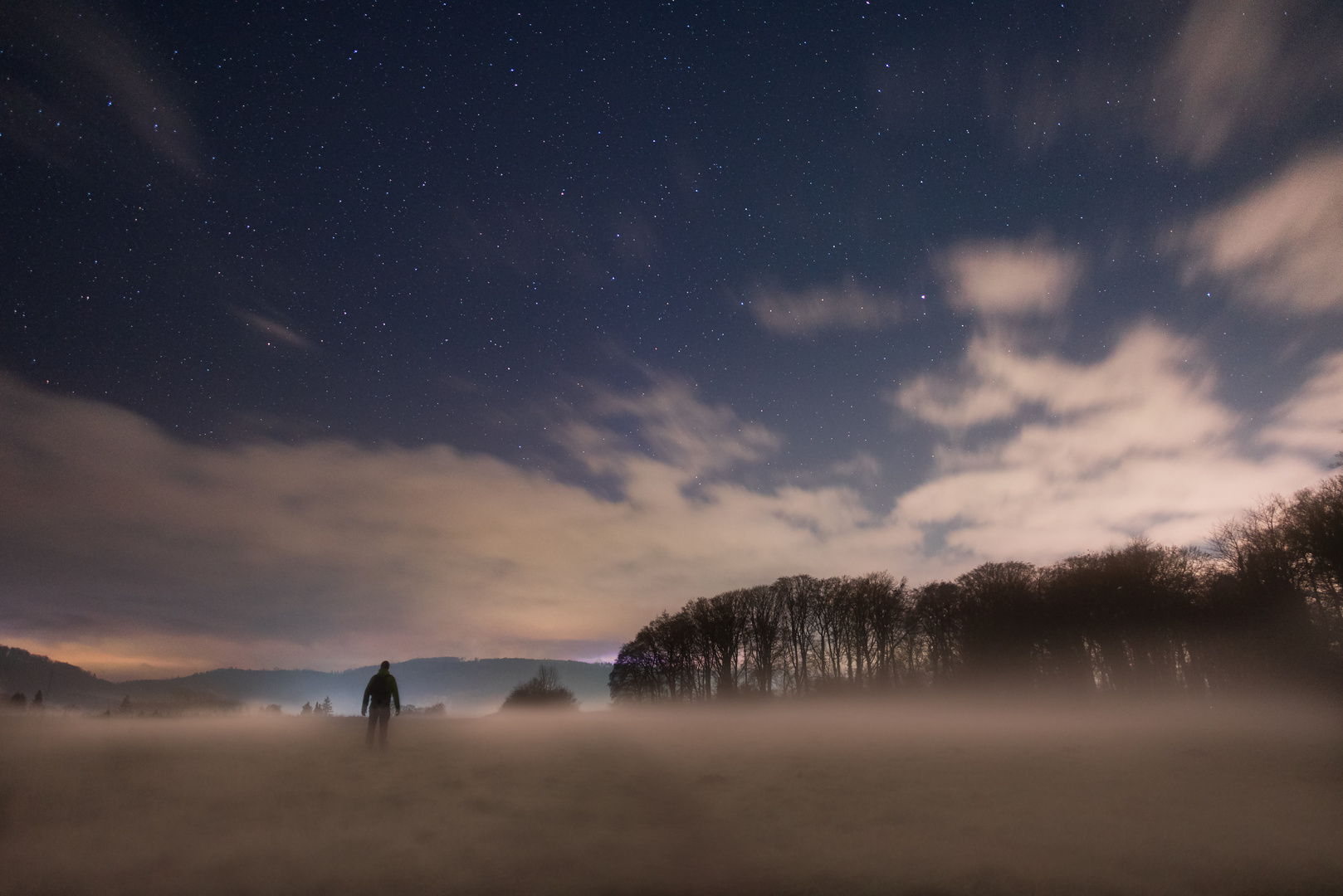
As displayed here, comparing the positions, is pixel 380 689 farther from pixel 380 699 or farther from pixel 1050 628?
pixel 1050 628

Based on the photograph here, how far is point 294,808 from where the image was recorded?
950 centimetres

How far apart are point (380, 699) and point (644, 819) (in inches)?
392

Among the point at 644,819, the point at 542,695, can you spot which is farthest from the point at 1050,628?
the point at 644,819

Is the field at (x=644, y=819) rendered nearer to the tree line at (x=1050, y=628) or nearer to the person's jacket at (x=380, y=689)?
the person's jacket at (x=380, y=689)

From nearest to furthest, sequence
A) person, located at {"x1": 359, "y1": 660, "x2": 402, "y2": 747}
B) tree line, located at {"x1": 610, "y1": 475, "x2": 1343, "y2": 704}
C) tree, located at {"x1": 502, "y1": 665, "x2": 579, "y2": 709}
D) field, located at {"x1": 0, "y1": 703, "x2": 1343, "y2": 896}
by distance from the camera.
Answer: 1. field, located at {"x1": 0, "y1": 703, "x2": 1343, "y2": 896}
2. person, located at {"x1": 359, "y1": 660, "x2": 402, "y2": 747}
3. tree line, located at {"x1": 610, "y1": 475, "x2": 1343, "y2": 704}
4. tree, located at {"x1": 502, "y1": 665, "x2": 579, "y2": 709}

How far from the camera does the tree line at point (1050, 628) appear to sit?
127ft

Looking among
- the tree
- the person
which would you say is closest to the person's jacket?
the person

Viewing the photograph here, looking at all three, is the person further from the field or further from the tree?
the tree

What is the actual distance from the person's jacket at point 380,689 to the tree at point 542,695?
165ft

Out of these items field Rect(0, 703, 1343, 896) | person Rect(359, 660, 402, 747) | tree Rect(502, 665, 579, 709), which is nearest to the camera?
field Rect(0, 703, 1343, 896)

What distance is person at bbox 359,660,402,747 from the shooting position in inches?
624

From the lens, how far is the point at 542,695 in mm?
65562

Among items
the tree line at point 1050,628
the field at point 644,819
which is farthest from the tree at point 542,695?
the field at point 644,819

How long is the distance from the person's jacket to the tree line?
5035 cm
